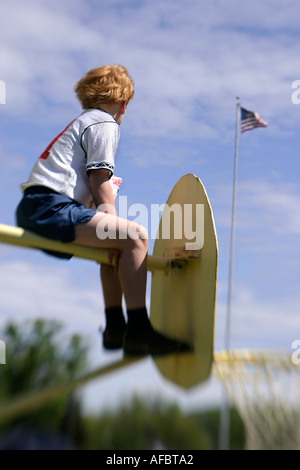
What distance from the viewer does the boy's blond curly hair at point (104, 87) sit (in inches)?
106

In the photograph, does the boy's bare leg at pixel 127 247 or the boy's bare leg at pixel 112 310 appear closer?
the boy's bare leg at pixel 127 247

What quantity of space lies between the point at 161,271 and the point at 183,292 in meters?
0.16

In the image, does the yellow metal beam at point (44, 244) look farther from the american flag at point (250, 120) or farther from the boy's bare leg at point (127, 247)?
the american flag at point (250, 120)

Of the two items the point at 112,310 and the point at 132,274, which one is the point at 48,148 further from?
the point at 112,310

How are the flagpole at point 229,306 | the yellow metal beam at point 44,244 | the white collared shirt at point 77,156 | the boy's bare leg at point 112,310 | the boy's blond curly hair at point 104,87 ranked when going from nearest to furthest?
the yellow metal beam at point 44,244 < the white collared shirt at point 77,156 < the boy's bare leg at point 112,310 < the boy's blond curly hair at point 104,87 < the flagpole at point 229,306

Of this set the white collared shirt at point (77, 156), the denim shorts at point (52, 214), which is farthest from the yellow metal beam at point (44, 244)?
the white collared shirt at point (77, 156)

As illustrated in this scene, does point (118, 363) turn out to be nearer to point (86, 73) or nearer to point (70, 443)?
point (86, 73)

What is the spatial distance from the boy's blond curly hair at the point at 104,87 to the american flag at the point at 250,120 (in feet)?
26.5

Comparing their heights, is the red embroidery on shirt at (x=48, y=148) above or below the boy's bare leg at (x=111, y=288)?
above

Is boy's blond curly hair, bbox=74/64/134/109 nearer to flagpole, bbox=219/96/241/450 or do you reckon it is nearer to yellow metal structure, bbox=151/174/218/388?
yellow metal structure, bbox=151/174/218/388

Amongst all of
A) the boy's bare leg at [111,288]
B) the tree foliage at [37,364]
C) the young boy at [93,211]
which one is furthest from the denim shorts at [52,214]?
the tree foliage at [37,364]

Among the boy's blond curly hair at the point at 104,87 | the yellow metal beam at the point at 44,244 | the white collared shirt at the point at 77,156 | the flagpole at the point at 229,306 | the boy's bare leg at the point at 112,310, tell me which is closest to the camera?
the yellow metal beam at the point at 44,244

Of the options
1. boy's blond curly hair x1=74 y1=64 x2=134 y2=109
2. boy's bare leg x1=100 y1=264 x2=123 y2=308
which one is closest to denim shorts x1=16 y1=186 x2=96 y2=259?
boy's bare leg x1=100 y1=264 x2=123 y2=308
